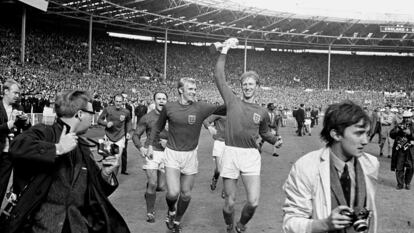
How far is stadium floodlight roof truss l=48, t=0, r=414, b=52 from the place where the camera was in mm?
41503

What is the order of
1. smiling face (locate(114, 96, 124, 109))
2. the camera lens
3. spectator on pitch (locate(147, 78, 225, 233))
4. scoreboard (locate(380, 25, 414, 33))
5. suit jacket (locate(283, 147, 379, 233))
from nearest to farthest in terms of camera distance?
the camera lens < suit jacket (locate(283, 147, 379, 233)) < spectator on pitch (locate(147, 78, 225, 233)) < smiling face (locate(114, 96, 124, 109)) < scoreboard (locate(380, 25, 414, 33))

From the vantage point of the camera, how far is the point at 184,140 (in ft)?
20.6

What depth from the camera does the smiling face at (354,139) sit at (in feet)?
8.48

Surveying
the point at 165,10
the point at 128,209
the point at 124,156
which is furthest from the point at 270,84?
the point at 128,209

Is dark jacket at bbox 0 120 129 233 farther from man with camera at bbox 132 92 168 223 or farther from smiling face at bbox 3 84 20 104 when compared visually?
man with camera at bbox 132 92 168 223

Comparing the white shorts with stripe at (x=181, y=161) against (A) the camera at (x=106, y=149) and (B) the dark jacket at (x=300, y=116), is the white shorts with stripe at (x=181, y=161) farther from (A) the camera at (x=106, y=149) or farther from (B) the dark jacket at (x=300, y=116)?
(B) the dark jacket at (x=300, y=116)

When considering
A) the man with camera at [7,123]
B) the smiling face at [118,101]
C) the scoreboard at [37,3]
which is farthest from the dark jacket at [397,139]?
the scoreboard at [37,3]

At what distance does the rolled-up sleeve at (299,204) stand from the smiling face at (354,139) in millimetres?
307

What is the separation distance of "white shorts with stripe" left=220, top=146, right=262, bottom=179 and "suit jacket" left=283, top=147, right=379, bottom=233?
320 centimetres

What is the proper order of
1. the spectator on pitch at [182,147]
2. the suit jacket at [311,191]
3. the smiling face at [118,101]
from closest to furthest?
the suit jacket at [311,191]
the spectator on pitch at [182,147]
the smiling face at [118,101]

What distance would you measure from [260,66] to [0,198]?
178 ft

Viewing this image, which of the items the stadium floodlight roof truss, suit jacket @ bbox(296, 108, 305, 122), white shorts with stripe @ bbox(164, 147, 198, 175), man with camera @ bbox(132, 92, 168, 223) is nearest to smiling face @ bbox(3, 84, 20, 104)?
man with camera @ bbox(132, 92, 168, 223)

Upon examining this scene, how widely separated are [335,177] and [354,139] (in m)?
0.25

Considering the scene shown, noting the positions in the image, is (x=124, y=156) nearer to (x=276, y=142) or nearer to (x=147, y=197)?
(x=147, y=197)
